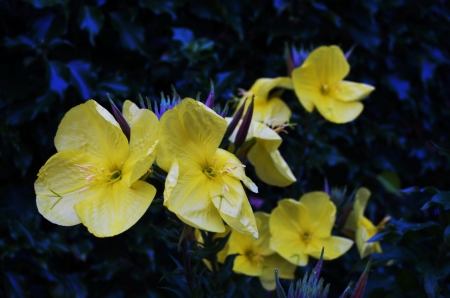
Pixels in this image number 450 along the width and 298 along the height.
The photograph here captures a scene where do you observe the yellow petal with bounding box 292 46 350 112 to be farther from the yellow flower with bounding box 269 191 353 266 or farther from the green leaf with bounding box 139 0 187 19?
the green leaf with bounding box 139 0 187 19

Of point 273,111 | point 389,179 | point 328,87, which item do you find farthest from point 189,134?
point 389,179

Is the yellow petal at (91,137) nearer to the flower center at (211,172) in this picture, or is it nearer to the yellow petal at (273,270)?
the flower center at (211,172)

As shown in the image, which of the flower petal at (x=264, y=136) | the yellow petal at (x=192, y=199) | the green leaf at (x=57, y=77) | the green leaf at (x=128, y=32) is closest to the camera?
the yellow petal at (x=192, y=199)

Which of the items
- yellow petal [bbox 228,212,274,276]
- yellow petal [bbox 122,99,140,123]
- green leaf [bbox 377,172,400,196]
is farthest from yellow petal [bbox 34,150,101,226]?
green leaf [bbox 377,172,400,196]

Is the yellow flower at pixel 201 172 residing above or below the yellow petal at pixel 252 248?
above

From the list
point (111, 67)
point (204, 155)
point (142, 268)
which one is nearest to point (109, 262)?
point (142, 268)

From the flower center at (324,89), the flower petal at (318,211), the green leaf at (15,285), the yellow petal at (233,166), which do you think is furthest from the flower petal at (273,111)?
the green leaf at (15,285)
